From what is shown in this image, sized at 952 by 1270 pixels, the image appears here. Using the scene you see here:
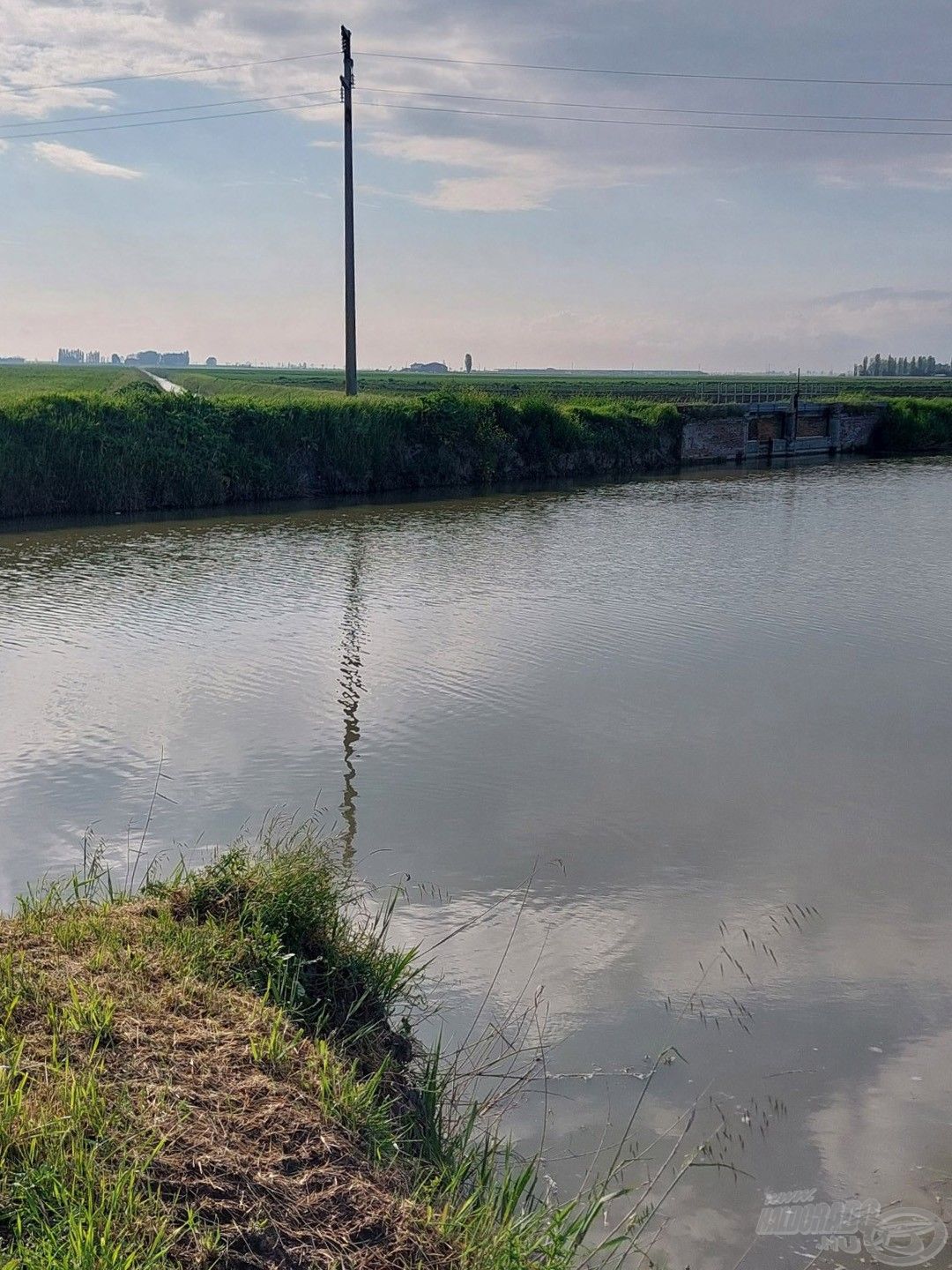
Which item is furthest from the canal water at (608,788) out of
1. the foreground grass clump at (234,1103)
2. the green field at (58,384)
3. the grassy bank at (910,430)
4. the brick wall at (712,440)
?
the grassy bank at (910,430)

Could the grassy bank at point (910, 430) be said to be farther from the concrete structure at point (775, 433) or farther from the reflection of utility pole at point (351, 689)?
Answer: the reflection of utility pole at point (351, 689)

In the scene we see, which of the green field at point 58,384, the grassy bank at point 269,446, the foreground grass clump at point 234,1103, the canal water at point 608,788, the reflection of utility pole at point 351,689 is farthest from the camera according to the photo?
the green field at point 58,384

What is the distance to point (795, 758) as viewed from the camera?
26.0 ft

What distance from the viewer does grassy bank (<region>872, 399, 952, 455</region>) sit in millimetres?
39656

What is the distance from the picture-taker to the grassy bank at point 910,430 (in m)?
39.7

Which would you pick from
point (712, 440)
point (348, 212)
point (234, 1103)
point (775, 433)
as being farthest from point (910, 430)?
point (234, 1103)

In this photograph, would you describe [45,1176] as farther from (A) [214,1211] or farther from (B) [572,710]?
(B) [572,710]

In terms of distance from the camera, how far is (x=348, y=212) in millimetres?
27516

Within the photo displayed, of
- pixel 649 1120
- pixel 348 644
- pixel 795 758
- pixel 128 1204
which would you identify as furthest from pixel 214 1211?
pixel 348 644

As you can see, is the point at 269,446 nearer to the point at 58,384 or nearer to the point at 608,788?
the point at 608,788

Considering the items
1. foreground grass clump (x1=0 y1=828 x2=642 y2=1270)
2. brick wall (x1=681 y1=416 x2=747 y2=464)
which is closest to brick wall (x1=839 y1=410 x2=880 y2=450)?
brick wall (x1=681 y1=416 x2=747 y2=464)

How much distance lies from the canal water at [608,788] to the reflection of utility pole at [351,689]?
38 millimetres

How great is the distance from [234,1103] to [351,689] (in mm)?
6400

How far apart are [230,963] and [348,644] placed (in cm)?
713
